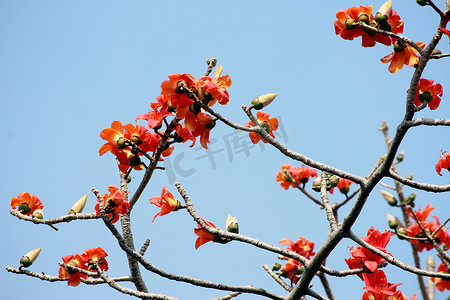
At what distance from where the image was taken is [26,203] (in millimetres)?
2650

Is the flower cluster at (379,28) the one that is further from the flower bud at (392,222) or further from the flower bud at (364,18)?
the flower bud at (392,222)

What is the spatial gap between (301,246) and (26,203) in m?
2.21

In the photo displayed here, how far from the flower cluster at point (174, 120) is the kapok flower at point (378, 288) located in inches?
37.5

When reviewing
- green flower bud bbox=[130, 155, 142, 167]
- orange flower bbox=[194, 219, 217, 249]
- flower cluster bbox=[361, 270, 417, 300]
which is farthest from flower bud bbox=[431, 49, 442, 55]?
green flower bud bbox=[130, 155, 142, 167]

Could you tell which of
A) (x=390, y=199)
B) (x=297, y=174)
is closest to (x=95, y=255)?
(x=297, y=174)

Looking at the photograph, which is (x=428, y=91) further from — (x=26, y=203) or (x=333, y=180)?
(x=26, y=203)

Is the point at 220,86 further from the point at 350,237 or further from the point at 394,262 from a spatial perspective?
the point at 394,262

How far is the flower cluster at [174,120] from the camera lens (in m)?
1.74

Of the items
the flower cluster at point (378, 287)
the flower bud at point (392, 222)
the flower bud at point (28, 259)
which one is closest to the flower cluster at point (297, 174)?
the flower bud at point (392, 222)

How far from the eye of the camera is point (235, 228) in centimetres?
186

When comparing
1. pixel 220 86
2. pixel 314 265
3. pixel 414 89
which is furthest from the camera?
pixel 220 86

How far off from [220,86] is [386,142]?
9.35 feet

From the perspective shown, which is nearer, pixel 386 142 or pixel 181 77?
pixel 181 77

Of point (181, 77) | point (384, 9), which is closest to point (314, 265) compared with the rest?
point (181, 77)
